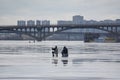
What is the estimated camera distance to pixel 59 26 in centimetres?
19200

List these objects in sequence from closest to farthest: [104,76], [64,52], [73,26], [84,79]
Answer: [84,79] < [104,76] < [64,52] < [73,26]

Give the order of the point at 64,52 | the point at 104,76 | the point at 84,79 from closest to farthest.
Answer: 1. the point at 84,79
2. the point at 104,76
3. the point at 64,52

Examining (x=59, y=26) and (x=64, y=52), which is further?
(x=59, y=26)

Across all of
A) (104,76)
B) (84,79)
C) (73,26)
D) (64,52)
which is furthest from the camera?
(73,26)

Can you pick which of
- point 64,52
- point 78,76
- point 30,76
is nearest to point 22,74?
point 30,76

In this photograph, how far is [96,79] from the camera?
81.6 ft

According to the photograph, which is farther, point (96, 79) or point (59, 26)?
point (59, 26)

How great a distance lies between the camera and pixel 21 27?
194 m

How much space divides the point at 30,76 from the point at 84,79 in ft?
10.8

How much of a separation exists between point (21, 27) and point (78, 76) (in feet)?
552

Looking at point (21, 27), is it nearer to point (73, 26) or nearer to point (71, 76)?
point (73, 26)

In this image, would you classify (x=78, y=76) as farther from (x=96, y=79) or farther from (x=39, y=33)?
(x=39, y=33)

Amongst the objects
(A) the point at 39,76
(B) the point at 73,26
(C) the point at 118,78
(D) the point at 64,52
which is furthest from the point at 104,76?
(B) the point at 73,26

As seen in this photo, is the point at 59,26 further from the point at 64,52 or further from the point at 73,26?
the point at 64,52
